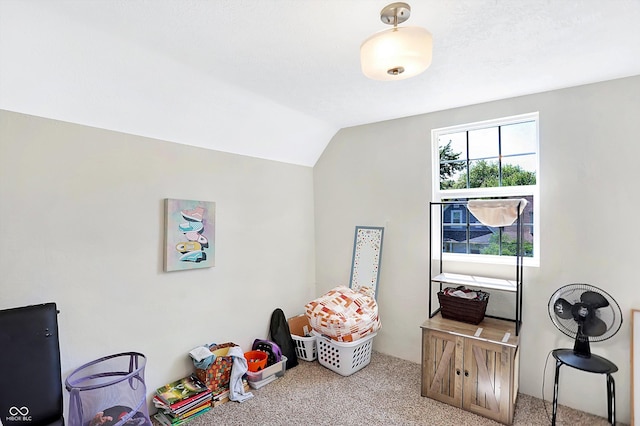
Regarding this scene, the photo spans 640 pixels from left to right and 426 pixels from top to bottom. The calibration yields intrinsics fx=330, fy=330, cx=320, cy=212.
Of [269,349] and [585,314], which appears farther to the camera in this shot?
[269,349]

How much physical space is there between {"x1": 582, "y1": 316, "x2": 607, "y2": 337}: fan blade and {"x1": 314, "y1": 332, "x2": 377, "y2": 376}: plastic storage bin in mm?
1602

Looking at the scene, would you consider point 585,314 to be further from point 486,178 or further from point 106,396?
point 106,396

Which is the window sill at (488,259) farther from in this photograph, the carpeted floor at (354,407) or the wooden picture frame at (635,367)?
the carpeted floor at (354,407)

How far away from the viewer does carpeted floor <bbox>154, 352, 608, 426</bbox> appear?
2.31 metres

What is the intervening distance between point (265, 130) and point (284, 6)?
1.62 meters

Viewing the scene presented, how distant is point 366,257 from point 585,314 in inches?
72.2

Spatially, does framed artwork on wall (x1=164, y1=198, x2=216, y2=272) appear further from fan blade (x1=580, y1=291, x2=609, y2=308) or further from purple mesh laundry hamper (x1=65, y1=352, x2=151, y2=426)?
fan blade (x1=580, y1=291, x2=609, y2=308)

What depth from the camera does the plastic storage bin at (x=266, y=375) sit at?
2.74m

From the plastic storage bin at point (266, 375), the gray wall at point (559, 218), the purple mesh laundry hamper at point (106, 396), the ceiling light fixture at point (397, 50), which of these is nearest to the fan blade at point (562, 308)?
the gray wall at point (559, 218)

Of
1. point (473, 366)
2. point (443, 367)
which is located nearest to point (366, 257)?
point (443, 367)

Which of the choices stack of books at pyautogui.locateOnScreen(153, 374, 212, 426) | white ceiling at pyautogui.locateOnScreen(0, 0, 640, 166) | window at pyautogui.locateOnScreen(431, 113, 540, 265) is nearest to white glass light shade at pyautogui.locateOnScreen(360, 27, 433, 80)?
white ceiling at pyautogui.locateOnScreen(0, 0, 640, 166)

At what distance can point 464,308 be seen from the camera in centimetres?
262

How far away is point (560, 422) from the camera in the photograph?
7.56ft

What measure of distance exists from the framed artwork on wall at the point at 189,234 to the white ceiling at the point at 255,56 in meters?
0.54
